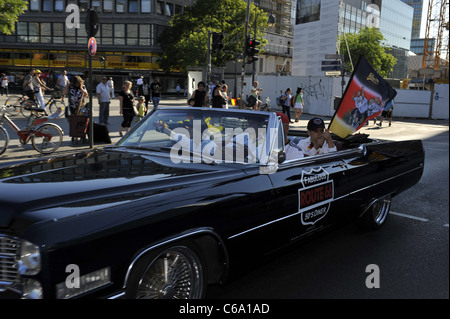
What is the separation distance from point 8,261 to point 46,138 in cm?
818

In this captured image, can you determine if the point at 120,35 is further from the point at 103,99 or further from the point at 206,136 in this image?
the point at 206,136

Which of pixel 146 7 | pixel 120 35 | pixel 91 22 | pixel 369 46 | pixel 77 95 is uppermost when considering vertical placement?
pixel 146 7

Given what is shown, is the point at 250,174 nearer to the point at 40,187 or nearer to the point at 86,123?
the point at 40,187

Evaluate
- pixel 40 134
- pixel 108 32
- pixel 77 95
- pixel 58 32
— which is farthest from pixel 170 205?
pixel 58 32

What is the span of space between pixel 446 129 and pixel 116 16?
5799 cm

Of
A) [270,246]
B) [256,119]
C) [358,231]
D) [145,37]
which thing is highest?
[145,37]

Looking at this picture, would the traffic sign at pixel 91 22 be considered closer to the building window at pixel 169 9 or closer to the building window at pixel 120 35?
the building window at pixel 120 35

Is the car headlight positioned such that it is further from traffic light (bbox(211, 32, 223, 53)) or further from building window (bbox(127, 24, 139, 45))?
building window (bbox(127, 24, 139, 45))

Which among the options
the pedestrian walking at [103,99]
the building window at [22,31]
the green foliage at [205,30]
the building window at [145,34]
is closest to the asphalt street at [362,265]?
the pedestrian walking at [103,99]

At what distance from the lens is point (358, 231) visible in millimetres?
5152

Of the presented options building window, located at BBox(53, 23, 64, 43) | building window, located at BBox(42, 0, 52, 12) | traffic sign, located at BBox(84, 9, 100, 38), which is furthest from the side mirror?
building window, located at BBox(42, 0, 52, 12)

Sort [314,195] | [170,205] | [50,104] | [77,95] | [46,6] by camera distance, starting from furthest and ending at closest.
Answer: [46,6]
[50,104]
[77,95]
[314,195]
[170,205]

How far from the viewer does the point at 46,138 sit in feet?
31.7
